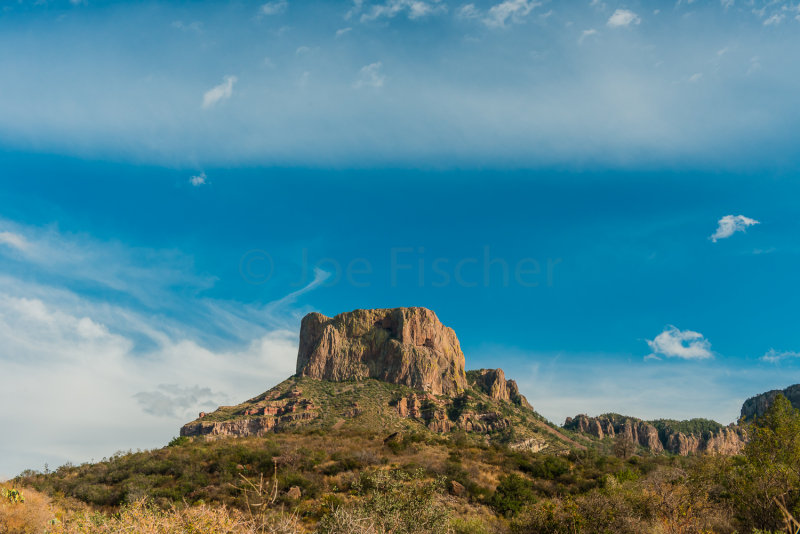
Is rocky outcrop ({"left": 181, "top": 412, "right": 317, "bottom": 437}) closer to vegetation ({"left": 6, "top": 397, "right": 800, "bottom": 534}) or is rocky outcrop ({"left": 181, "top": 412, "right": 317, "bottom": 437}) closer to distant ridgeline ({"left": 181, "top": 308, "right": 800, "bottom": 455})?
distant ridgeline ({"left": 181, "top": 308, "right": 800, "bottom": 455})

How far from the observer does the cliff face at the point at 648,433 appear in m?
140

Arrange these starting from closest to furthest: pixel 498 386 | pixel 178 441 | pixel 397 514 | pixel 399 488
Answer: pixel 397 514
pixel 399 488
pixel 178 441
pixel 498 386

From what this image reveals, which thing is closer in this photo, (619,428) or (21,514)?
(21,514)

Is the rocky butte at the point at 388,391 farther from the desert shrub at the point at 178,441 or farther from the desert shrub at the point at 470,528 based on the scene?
the desert shrub at the point at 470,528

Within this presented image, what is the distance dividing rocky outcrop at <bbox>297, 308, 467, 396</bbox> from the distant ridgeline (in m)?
0.37

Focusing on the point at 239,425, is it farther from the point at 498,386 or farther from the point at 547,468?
the point at 547,468

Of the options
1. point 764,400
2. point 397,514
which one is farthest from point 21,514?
point 764,400

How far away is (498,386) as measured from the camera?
146250 millimetres

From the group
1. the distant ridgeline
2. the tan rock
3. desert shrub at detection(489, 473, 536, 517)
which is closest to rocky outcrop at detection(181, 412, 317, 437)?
the distant ridgeline

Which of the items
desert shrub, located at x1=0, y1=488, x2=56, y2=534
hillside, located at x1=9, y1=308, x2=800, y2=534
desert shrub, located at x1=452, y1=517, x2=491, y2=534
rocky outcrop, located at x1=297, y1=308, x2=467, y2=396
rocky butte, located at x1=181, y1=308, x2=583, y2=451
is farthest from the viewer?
rocky outcrop, located at x1=297, y1=308, x2=467, y2=396

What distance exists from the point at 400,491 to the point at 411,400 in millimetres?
105931

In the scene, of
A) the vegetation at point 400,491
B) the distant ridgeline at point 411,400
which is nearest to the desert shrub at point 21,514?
the vegetation at point 400,491

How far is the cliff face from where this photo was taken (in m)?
140

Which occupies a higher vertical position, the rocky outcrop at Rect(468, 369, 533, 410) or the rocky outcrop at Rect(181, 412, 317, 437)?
the rocky outcrop at Rect(468, 369, 533, 410)
